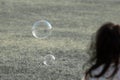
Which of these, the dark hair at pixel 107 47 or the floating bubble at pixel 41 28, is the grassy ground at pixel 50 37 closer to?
the floating bubble at pixel 41 28

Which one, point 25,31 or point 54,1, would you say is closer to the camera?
point 25,31

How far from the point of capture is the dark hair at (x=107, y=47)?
393 centimetres

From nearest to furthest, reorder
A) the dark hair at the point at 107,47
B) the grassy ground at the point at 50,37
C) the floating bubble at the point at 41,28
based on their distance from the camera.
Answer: the dark hair at the point at 107,47 → the grassy ground at the point at 50,37 → the floating bubble at the point at 41,28

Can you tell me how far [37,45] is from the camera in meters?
10.6

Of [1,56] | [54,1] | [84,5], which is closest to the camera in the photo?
[1,56]

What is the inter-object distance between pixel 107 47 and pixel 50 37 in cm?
810

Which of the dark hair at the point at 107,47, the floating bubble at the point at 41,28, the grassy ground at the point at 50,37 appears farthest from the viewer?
the floating bubble at the point at 41,28

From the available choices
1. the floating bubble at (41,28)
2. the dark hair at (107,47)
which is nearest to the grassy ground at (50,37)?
the floating bubble at (41,28)

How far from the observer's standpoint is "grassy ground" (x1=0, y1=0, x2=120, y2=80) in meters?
8.13

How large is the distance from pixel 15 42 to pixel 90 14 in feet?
26.8

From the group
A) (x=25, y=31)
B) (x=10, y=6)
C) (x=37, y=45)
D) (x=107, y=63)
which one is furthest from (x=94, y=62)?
(x=10, y=6)

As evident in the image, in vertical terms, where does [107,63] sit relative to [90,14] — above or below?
above

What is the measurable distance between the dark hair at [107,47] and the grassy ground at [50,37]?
3.67 m

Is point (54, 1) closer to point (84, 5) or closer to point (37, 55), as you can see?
point (84, 5)
